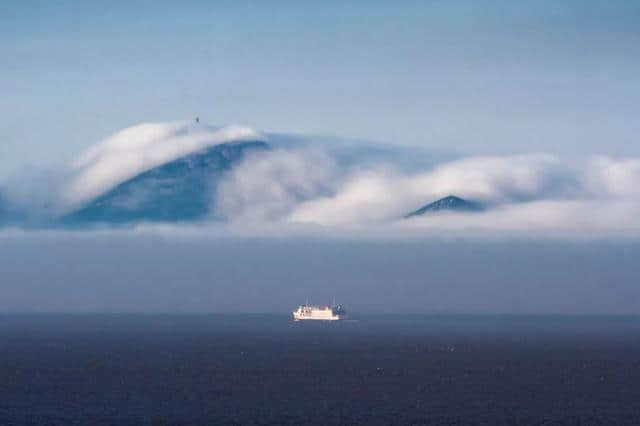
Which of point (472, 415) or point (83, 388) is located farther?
point (83, 388)

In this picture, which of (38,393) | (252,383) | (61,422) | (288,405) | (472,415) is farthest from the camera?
(252,383)

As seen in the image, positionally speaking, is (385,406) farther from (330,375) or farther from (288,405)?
(330,375)

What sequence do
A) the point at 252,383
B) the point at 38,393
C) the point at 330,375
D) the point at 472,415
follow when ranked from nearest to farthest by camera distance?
the point at 472,415 < the point at 38,393 < the point at 252,383 < the point at 330,375

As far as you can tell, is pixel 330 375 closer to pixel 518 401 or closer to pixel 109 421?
pixel 518 401

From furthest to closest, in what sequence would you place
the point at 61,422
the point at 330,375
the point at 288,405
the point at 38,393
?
the point at 330,375
the point at 38,393
the point at 288,405
the point at 61,422

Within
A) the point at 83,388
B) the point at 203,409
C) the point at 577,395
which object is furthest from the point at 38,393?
the point at 577,395

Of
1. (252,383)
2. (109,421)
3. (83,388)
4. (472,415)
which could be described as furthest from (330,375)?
(109,421)

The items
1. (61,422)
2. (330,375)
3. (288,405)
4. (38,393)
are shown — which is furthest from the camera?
(330,375)

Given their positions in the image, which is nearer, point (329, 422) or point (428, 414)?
point (329, 422)
